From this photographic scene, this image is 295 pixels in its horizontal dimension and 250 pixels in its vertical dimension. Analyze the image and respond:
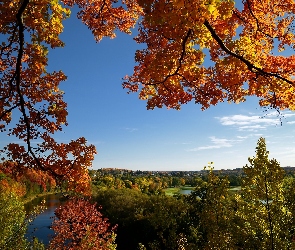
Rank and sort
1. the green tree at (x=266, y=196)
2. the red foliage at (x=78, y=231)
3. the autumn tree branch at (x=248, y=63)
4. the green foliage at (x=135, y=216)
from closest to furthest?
1. the autumn tree branch at (x=248, y=63)
2. the green tree at (x=266, y=196)
3. the red foliage at (x=78, y=231)
4. the green foliage at (x=135, y=216)

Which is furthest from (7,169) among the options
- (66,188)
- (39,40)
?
(39,40)

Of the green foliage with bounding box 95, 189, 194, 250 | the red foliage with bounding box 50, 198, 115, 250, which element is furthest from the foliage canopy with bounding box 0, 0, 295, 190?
the green foliage with bounding box 95, 189, 194, 250

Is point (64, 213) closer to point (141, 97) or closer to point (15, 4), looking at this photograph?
point (141, 97)

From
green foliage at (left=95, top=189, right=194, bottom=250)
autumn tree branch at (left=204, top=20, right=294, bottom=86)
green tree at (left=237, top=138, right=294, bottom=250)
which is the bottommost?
green foliage at (left=95, top=189, right=194, bottom=250)

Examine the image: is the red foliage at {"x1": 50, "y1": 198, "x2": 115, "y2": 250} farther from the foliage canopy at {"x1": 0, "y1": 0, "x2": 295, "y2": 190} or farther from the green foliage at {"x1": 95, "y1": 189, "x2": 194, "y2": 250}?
the foliage canopy at {"x1": 0, "y1": 0, "x2": 295, "y2": 190}

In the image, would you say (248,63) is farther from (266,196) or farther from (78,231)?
(78,231)

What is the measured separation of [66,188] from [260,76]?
5419 millimetres

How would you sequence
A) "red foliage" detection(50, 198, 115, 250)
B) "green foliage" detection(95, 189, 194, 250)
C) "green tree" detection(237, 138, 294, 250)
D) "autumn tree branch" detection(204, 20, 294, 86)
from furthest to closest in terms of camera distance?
"green foliage" detection(95, 189, 194, 250) < "red foliage" detection(50, 198, 115, 250) < "green tree" detection(237, 138, 294, 250) < "autumn tree branch" detection(204, 20, 294, 86)

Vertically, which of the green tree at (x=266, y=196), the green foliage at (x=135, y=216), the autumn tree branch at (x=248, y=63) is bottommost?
the green foliage at (x=135, y=216)

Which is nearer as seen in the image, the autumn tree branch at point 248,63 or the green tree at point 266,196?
the autumn tree branch at point 248,63

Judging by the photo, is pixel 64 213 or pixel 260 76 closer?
pixel 260 76

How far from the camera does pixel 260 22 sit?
8.29 metres

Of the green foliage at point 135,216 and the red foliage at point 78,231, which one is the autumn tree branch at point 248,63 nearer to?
A: the red foliage at point 78,231

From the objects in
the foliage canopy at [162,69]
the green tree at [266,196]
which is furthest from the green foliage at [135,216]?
the foliage canopy at [162,69]
